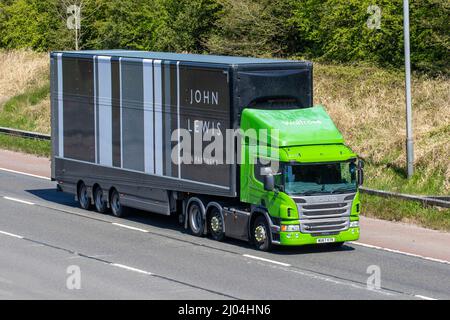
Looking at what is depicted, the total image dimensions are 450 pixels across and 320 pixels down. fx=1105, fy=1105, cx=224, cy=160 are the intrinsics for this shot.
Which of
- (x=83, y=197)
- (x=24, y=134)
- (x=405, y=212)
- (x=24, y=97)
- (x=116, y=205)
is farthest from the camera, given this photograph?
(x=24, y=97)

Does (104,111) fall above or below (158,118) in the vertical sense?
above

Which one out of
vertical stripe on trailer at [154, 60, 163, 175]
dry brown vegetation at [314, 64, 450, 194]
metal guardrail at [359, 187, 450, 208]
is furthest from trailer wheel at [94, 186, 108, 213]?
dry brown vegetation at [314, 64, 450, 194]

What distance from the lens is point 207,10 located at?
51.3 m

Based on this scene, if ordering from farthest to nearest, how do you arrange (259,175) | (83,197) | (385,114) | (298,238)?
(385,114) < (83,197) < (259,175) < (298,238)

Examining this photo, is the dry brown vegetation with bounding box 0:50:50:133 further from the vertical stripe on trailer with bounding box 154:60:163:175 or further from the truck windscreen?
the truck windscreen

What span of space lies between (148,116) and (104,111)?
2.24 m

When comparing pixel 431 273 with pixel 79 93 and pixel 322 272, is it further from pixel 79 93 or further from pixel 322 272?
pixel 79 93

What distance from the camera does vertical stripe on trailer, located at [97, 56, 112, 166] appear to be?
1115 inches

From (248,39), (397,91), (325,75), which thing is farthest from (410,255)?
(248,39)

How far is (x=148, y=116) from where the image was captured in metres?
26.7

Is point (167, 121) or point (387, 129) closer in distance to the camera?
point (167, 121)

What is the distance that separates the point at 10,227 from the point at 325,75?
655 inches

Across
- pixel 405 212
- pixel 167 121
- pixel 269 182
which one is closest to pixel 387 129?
pixel 405 212

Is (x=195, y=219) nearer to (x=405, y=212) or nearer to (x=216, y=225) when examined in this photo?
(x=216, y=225)
